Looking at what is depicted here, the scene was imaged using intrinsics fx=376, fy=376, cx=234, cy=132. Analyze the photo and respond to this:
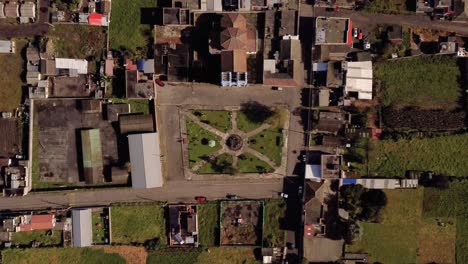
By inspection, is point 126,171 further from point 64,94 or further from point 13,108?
point 13,108

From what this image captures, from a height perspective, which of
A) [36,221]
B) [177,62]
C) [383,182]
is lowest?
[36,221]

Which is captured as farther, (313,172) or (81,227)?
(313,172)

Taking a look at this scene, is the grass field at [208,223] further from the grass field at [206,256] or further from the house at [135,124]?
the house at [135,124]

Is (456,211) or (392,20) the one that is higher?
(392,20)

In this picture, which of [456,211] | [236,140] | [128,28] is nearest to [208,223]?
[236,140]

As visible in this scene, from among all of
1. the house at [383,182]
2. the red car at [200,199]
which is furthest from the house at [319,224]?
the red car at [200,199]

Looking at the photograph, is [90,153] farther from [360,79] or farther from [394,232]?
[394,232]
